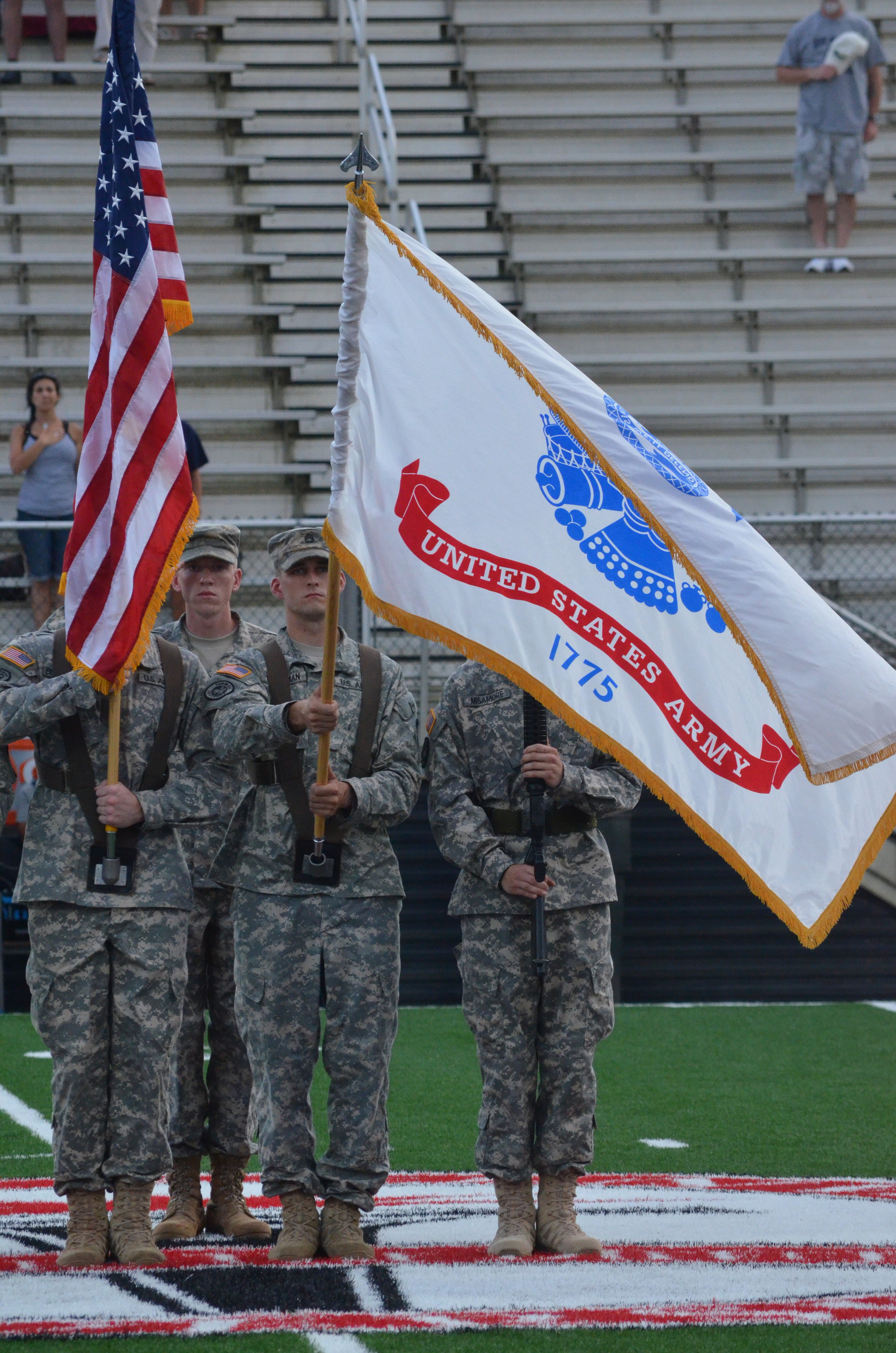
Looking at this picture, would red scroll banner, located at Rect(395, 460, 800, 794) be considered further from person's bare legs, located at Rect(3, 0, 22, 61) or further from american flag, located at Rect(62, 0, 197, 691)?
person's bare legs, located at Rect(3, 0, 22, 61)

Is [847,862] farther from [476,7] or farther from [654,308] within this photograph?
[476,7]

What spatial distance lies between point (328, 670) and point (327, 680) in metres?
0.03

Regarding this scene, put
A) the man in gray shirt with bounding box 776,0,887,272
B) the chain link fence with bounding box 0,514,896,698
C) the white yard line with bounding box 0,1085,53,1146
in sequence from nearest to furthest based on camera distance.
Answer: the white yard line with bounding box 0,1085,53,1146
the chain link fence with bounding box 0,514,896,698
the man in gray shirt with bounding box 776,0,887,272

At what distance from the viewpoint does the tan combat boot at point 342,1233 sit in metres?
4.51

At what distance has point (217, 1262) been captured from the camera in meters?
4.46

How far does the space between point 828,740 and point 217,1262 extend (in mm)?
1907

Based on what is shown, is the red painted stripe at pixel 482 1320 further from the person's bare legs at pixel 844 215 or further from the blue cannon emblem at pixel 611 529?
the person's bare legs at pixel 844 215

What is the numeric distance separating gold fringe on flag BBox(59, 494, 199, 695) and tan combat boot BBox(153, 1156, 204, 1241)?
4.29 feet

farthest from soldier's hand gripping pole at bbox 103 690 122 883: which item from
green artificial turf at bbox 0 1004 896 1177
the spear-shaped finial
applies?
green artificial turf at bbox 0 1004 896 1177

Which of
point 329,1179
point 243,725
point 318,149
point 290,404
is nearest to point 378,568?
point 243,725

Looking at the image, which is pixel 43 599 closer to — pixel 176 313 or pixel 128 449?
pixel 176 313

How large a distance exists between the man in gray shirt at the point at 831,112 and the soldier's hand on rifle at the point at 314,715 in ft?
35.3

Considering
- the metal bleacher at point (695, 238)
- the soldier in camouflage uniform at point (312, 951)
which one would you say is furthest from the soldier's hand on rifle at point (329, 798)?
the metal bleacher at point (695, 238)

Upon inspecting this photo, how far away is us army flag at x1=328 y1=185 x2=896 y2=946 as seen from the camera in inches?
164
